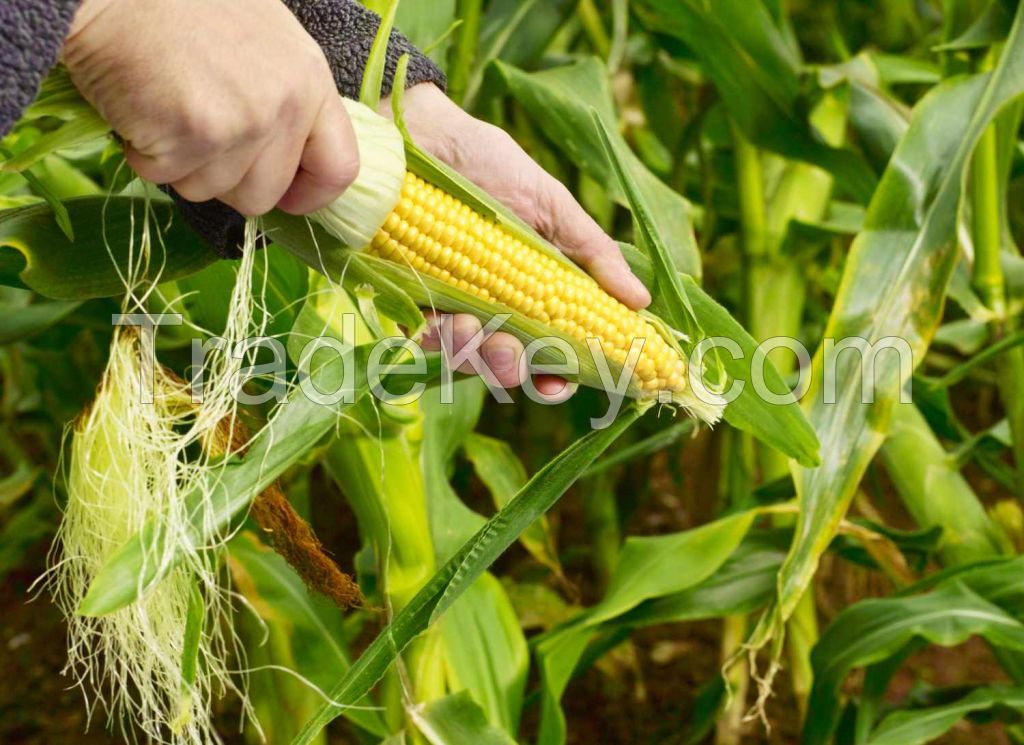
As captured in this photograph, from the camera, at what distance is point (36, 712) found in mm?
Answer: 1387

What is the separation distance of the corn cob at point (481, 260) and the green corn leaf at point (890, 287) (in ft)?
0.64

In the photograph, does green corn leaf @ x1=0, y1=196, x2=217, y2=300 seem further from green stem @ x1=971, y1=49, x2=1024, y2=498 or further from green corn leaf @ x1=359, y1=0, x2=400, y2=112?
green stem @ x1=971, y1=49, x2=1024, y2=498

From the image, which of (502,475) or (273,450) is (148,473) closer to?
(273,450)

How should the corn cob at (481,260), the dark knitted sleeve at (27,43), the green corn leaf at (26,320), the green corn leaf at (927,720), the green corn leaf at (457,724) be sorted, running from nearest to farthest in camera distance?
the dark knitted sleeve at (27,43)
the corn cob at (481,260)
the green corn leaf at (457,724)
the green corn leaf at (927,720)
the green corn leaf at (26,320)

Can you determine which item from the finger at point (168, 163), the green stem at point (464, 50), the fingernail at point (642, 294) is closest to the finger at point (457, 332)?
the fingernail at point (642, 294)

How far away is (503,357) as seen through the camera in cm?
69

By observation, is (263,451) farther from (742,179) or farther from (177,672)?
(742,179)

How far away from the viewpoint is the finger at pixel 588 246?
70 cm

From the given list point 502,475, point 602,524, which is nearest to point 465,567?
point 502,475

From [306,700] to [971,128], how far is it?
0.82m

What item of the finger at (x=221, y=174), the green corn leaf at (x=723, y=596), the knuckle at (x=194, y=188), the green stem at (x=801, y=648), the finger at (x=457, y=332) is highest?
the finger at (x=221, y=174)

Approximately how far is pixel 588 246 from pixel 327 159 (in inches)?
9.2

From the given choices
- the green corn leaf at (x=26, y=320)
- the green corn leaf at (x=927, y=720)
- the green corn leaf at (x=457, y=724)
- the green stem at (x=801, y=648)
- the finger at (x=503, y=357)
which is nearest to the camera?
the finger at (x=503, y=357)

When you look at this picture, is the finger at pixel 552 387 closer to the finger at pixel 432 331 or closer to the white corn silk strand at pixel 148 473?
the finger at pixel 432 331
